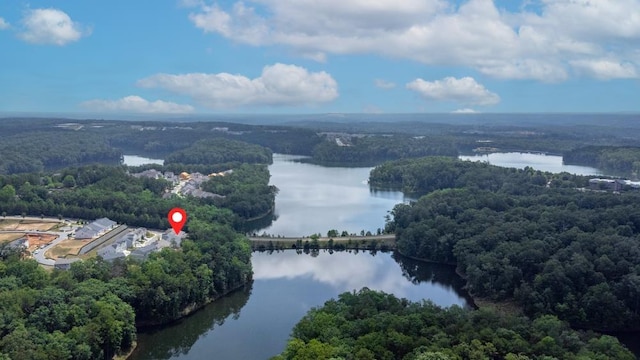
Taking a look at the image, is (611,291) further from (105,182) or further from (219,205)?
(105,182)

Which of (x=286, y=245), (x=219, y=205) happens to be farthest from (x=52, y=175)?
(x=286, y=245)

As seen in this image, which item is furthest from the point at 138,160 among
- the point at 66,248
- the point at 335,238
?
the point at 66,248

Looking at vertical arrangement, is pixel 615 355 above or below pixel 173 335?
above

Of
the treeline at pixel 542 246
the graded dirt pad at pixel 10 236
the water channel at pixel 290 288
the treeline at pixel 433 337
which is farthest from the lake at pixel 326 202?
the treeline at pixel 433 337

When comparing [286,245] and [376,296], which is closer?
[376,296]

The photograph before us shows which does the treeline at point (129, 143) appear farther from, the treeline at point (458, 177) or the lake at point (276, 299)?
the lake at point (276, 299)
